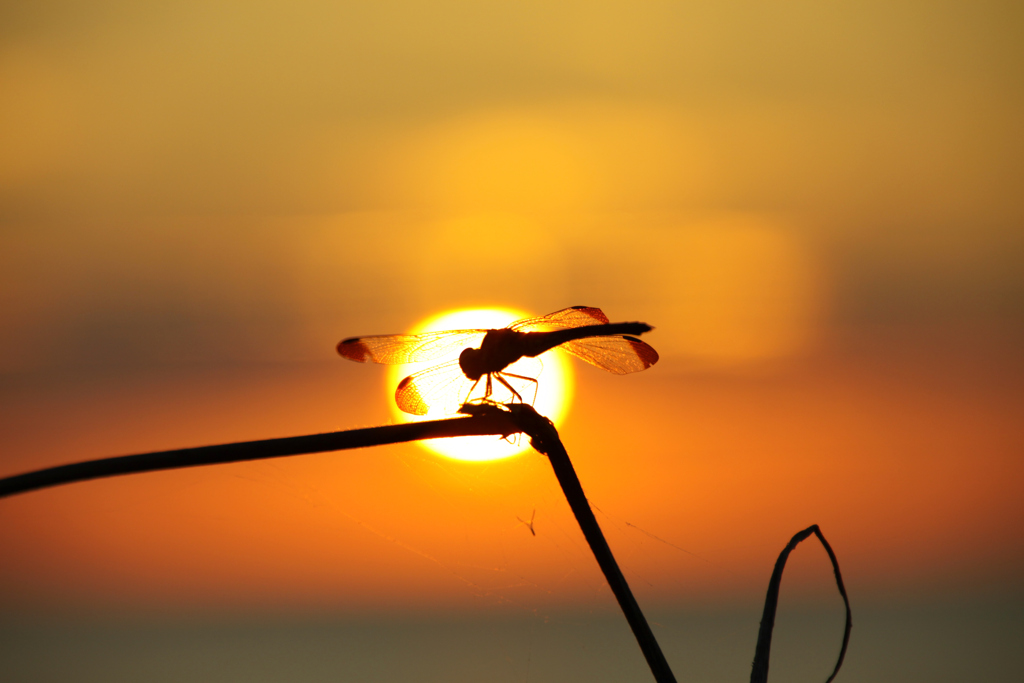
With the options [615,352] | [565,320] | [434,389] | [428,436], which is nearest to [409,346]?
[434,389]

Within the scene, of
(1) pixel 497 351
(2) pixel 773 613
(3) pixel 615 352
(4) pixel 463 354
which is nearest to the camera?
(2) pixel 773 613

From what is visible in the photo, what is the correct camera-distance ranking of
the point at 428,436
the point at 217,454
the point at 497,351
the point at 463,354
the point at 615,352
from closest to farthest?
the point at 217,454
the point at 428,436
the point at 497,351
the point at 463,354
the point at 615,352

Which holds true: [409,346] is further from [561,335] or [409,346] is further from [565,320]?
[561,335]

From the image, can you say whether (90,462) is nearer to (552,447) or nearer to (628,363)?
(552,447)

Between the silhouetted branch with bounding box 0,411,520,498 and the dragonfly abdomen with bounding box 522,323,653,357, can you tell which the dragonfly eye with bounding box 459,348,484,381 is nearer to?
the dragonfly abdomen with bounding box 522,323,653,357

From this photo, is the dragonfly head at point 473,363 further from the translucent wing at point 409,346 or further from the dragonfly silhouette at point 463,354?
the translucent wing at point 409,346

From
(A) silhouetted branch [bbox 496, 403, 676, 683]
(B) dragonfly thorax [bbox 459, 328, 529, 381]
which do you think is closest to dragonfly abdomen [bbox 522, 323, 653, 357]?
(B) dragonfly thorax [bbox 459, 328, 529, 381]
